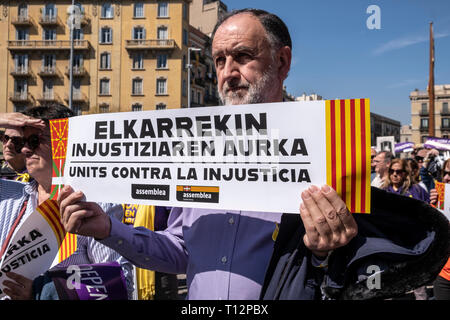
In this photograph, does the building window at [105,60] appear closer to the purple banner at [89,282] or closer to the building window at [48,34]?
the building window at [48,34]

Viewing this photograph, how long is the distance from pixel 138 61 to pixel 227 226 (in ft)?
111

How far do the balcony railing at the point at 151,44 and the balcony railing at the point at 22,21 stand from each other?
9591 millimetres

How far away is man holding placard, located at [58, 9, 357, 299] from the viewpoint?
1393mm

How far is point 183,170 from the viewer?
144cm

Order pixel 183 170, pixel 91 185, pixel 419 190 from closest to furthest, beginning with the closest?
1. pixel 183 170
2. pixel 91 185
3. pixel 419 190

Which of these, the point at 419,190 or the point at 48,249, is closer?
the point at 48,249

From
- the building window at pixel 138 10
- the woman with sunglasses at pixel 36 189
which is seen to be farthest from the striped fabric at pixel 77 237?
the building window at pixel 138 10

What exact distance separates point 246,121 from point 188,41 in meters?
35.4

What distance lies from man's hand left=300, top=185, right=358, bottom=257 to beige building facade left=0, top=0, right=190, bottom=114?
104ft

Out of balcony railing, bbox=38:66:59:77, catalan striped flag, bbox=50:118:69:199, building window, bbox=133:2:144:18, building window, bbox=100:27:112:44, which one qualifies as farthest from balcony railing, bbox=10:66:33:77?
catalan striped flag, bbox=50:118:69:199

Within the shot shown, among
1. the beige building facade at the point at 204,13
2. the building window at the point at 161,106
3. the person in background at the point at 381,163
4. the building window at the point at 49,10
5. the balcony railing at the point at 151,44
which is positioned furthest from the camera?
the beige building facade at the point at 204,13

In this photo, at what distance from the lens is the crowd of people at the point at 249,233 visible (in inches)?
44.7

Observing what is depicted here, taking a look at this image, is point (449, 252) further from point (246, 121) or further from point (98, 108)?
point (98, 108)

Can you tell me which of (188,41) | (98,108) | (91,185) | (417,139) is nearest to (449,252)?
(91,185)
